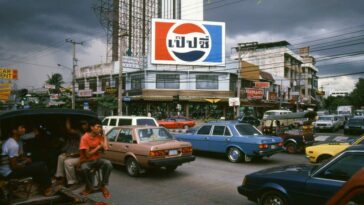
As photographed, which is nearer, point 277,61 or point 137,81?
point 137,81

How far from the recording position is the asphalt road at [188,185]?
7020 millimetres

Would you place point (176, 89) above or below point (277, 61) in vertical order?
below

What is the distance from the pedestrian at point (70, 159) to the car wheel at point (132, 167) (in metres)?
2.82

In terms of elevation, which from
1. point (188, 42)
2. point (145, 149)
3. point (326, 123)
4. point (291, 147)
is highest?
point (188, 42)

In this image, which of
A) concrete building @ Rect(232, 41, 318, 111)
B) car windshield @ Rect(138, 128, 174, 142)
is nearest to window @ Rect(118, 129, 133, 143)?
car windshield @ Rect(138, 128, 174, 142)

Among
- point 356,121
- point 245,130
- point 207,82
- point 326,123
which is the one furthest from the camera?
point 207,82

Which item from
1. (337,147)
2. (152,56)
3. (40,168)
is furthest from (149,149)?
(152,56)

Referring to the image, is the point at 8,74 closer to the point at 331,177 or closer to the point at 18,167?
the point at 18,167

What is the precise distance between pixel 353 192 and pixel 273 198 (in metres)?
3.80

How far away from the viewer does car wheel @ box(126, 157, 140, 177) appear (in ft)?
30.6

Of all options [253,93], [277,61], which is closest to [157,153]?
[253,93]

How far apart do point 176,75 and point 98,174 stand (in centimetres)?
3643

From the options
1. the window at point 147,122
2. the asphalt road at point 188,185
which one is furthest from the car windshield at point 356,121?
the window at point 147,122

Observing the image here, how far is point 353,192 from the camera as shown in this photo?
6.51 feet
